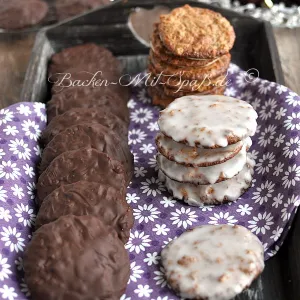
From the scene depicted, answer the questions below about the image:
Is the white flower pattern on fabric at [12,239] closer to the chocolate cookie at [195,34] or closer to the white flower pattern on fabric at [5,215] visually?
the white flower pattern on fabric at [5,215]

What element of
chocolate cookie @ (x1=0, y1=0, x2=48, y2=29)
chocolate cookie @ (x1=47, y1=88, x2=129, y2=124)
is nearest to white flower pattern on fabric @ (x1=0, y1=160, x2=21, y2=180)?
chocolate cookie @ (x1=47, y1=88, x2=129, y2=124)

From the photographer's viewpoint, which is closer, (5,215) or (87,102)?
(5,215)

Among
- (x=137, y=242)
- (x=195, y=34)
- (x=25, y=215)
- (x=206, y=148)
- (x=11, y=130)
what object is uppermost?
(x=195, y=34)

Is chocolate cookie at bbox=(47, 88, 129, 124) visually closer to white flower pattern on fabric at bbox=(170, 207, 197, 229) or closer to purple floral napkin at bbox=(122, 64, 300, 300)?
purple floral napkin at bbox=(122, 64, 300, 300)

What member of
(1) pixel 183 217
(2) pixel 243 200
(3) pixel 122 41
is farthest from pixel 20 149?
(3) pixel 122 41

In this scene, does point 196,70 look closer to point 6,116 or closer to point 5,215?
point 6,116

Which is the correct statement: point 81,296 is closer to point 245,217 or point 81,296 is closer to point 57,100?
point 245,217

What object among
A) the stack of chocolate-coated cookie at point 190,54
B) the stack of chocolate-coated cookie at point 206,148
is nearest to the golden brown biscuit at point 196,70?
the stack of chocolate-coated cookie at point 190,54
